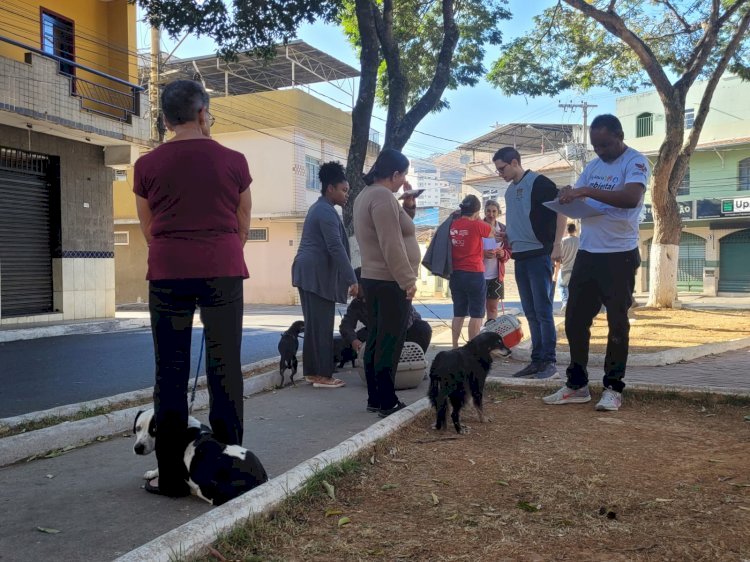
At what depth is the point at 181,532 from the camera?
2213 mm

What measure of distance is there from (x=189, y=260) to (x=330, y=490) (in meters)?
1.21

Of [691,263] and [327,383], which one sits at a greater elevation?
[691,263]

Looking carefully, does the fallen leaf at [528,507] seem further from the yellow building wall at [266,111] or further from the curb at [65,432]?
the yellow building wall at [266,111]

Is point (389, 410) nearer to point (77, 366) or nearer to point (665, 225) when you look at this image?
point (77, 366)

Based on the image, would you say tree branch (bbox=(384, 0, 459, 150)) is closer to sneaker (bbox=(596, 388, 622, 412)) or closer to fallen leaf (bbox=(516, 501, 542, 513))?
sneaker (bbox=(596, 388, 622, 412))

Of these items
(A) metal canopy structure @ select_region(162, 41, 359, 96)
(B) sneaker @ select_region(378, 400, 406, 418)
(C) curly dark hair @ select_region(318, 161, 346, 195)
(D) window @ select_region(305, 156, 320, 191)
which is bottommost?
(B) sneaker @ select_region(378, 400, 406, 418)

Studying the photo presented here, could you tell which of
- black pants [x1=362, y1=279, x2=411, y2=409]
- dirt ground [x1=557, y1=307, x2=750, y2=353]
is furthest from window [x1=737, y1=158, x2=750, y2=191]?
black pants [x1=362, y1=279, x2=411, y2=409]

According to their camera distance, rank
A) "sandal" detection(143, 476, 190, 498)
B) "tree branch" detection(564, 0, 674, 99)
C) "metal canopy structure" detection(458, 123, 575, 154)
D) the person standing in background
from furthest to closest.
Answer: "metal canopy structure" detection(458, 123, 575, 154) < "tree branch" detection(564, 0, 674, 99) < the person standing in background < "sandal" detection(143, 476, 190, 498)

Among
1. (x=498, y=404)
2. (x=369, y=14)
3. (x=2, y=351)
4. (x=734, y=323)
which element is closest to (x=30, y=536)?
(x=498, y=404)

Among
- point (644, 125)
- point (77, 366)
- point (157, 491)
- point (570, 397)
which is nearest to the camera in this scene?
point (157, 491)

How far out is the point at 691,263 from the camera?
107ft

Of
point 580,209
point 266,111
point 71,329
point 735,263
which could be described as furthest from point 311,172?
point 580,209

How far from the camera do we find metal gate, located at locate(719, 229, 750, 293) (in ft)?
101

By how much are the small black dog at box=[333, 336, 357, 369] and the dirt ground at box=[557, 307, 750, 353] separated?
2847 millimetres
